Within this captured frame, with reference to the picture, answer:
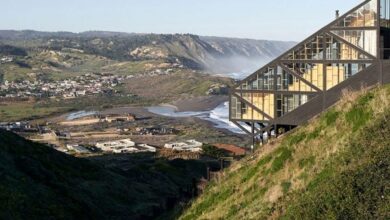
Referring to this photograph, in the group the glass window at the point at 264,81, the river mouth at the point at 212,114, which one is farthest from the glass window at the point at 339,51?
the river mouth at the point at 212,114

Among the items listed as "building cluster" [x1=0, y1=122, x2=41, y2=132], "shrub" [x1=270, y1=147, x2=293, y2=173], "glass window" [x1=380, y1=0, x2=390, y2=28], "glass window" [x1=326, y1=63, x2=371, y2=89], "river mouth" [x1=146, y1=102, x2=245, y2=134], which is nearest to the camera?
"shrub" [x1=270, y1=147, x2=293, y2=173]

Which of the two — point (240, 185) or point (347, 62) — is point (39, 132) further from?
point (240, 185)

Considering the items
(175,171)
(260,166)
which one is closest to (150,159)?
(175,171)

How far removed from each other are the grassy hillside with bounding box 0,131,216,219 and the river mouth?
230 ft

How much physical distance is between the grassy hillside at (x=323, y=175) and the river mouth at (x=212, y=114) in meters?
96.3

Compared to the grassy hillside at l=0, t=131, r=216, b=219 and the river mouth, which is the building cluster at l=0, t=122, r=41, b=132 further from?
the grassy hillside at l=0, t=131, r=216, b=219

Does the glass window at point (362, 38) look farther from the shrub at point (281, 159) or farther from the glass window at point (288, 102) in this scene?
the shrub at point (281, 159)

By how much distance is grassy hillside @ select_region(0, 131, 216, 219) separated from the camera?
101 feet

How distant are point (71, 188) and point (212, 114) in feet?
383

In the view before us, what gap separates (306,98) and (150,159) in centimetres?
4053

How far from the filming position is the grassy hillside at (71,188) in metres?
30.8

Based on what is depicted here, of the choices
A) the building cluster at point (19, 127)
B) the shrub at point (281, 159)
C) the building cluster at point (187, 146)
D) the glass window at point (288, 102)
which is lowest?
the building cluster at point (19, 127)

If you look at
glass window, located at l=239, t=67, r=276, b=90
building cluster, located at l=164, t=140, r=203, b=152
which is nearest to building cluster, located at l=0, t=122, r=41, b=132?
building cluster, located at l=164, t=140, r=203, b=152

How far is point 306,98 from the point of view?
35188 millimetres
